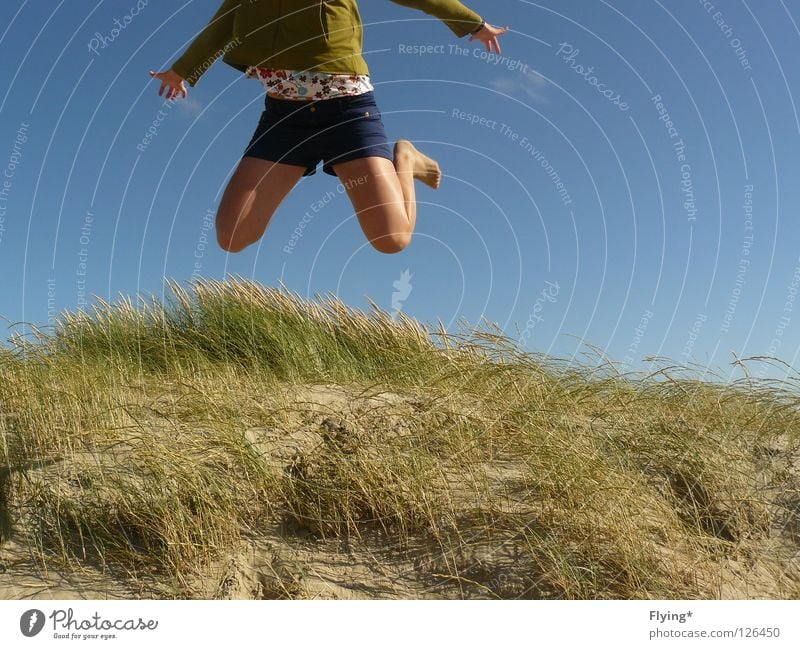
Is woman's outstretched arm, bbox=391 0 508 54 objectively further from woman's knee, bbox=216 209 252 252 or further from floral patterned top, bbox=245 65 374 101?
woman's knee, bbox=216 209 252 252

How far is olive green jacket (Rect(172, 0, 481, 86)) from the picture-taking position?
14.3 ft

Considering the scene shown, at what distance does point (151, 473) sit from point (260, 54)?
268 centimetres

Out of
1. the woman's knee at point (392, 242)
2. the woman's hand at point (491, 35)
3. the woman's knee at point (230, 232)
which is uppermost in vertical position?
the woman's hand at point (491, 35)

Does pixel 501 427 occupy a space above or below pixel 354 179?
below

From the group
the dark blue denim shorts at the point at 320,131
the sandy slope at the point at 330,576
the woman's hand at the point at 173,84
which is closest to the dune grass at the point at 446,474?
the sandy slope at the point at 330,576

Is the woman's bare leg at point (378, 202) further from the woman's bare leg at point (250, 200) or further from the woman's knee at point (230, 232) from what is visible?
the woman's knee at point (230, 232)

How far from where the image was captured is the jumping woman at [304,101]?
172 inches

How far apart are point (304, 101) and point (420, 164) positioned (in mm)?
952

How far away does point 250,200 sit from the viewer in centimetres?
447

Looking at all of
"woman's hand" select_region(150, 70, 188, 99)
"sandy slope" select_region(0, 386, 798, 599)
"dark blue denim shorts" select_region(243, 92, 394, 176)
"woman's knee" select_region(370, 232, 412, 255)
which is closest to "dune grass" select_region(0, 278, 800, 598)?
"sandy slope" select_region(0, 386, 798, 599)
